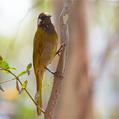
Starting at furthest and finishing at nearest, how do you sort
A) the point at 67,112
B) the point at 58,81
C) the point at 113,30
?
the point at 113,30
the point at 67,112
the point at 58,81

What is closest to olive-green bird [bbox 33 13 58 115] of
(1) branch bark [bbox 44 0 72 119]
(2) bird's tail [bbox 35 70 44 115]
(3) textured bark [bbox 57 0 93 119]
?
(2) bird's tail [bbox 35 70 44 115]

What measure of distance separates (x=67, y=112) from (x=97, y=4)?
41.6 inches

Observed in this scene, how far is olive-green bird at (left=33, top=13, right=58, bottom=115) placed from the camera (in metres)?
1.54

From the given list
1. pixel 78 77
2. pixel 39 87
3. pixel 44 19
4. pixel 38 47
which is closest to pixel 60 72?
pixel 39 87

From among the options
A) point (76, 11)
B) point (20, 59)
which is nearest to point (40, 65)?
point (76, 11)

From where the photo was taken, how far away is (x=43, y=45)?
5.50ft

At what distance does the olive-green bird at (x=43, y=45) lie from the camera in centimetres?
154

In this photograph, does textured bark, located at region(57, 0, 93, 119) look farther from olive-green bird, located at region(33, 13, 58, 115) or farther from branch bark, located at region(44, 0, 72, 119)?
branch bark, located at region(44, 0, 72, 119)

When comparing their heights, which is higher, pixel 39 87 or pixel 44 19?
pixel 44 19

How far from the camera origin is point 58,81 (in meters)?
1.28

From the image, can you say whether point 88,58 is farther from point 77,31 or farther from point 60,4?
point 60,4

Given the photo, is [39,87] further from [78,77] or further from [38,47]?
[78,77]

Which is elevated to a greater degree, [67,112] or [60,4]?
[60,4]

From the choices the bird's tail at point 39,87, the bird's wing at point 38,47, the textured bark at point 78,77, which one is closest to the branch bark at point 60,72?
the bird's tail at point 39,87
